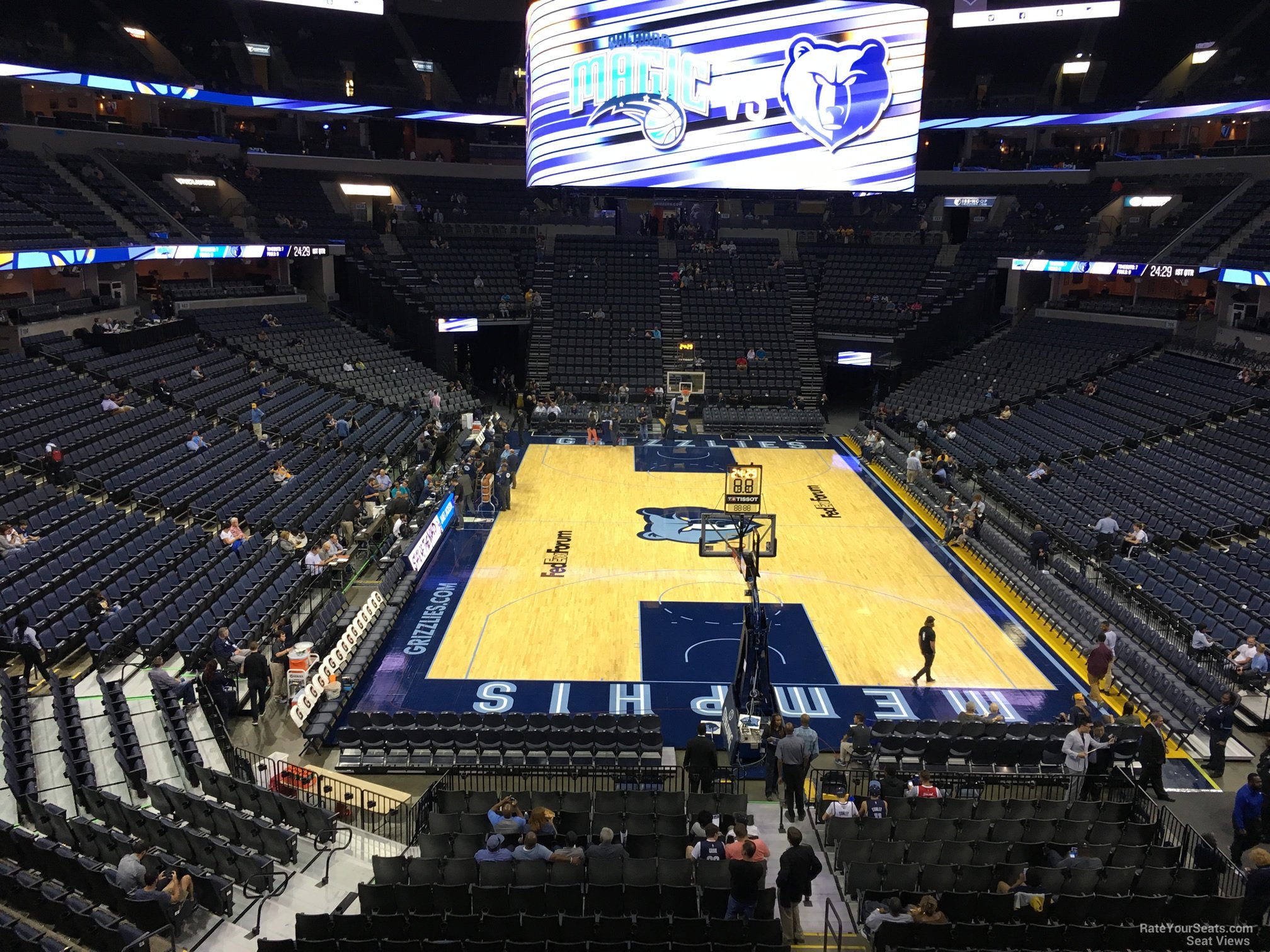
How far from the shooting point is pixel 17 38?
122 ft

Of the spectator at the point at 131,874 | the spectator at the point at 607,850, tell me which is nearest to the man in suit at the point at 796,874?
the spectator at the point at 607,850

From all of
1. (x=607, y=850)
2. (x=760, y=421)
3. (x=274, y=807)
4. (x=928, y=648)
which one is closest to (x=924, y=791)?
(x=607, y=850)

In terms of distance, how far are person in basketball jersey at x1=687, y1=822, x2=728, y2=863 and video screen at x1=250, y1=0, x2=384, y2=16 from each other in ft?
127

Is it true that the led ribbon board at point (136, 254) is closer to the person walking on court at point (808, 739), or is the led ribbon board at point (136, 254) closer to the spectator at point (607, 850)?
the person walking on court at point (808, 739)

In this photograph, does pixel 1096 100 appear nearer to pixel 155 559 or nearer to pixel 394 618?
pixel 394 618

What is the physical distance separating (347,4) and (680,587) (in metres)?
31.3

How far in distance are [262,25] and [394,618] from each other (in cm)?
3643

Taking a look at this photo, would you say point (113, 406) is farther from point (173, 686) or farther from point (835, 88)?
point (835, 88)

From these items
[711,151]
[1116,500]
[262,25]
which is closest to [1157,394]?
[1116,500]

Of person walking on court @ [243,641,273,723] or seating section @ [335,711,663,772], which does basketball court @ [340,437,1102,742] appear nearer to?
seating section @ [335,711,663,772]

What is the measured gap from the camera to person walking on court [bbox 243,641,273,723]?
49.4 ft

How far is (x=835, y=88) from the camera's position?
3306cm

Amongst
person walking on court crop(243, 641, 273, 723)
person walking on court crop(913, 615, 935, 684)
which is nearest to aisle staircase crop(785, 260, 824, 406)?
person walking on court crop(913, 615, 935, 684)

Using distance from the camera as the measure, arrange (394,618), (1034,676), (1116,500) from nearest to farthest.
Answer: (1034,676) < (394,618) < (1116,500)
